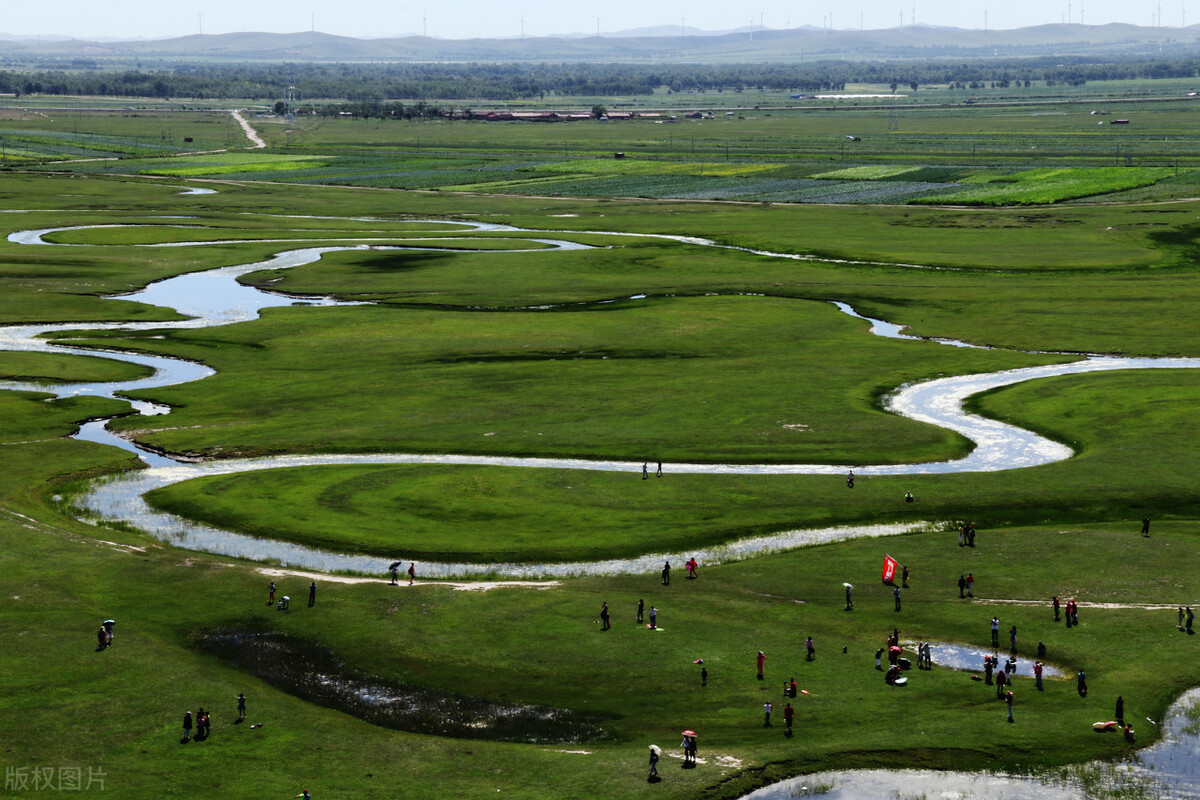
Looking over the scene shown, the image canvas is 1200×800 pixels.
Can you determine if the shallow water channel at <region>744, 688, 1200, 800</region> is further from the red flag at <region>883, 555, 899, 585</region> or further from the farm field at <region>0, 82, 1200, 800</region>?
the red flag at <region>883, 555, 899, 585</region>

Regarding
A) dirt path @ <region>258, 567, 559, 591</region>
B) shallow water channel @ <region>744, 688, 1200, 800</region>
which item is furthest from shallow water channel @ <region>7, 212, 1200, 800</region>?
dirt path @ <region>258, 567, 559, 591</region>

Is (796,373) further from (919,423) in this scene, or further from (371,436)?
(371,436)

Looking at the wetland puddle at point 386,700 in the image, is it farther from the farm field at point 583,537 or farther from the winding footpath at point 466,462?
the winding footpath at point 466,462

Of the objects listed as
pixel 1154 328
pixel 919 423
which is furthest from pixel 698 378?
pixel 1154 328

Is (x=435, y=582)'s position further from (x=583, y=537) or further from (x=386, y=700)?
(x=386, y=700)

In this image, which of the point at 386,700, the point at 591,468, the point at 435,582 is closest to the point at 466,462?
the point at 591,468

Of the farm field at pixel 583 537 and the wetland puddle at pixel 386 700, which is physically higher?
the farm field at pixel 583 537

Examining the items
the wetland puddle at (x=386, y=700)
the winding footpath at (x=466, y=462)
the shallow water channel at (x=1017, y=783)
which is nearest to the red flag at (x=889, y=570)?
the winding footpath at (x=466, y=462)

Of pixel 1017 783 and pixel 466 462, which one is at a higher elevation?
pixel 466 462

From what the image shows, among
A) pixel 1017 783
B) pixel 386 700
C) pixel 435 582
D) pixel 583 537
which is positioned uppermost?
pixel 583 537
